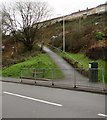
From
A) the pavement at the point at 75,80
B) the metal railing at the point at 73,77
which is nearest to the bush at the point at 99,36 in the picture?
the metal railing at the point at 73,77

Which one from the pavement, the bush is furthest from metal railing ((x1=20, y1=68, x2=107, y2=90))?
the bush

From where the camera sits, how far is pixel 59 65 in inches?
891

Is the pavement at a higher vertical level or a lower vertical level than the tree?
lower

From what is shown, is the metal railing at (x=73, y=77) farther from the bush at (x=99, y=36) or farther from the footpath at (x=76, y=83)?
the bush at (x=99, y=36)

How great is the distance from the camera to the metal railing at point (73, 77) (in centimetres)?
1102

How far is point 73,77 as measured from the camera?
12516 millimetres

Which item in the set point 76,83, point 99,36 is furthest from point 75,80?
point 99,36

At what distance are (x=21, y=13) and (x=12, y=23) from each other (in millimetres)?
2441

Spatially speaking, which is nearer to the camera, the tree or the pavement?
the pavement

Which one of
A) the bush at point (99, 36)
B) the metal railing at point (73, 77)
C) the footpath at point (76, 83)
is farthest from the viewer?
the bush at point (99, 36)

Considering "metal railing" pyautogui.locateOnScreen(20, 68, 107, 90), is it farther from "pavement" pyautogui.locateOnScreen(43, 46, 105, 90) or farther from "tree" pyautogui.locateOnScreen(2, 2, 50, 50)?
"tree" pyautogui.locateOnScreen(2, 2, 50, 50)

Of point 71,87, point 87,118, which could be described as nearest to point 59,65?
point 71,87

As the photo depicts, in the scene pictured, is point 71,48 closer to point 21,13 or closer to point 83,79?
point 21,13

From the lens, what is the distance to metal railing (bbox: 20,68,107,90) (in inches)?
434
